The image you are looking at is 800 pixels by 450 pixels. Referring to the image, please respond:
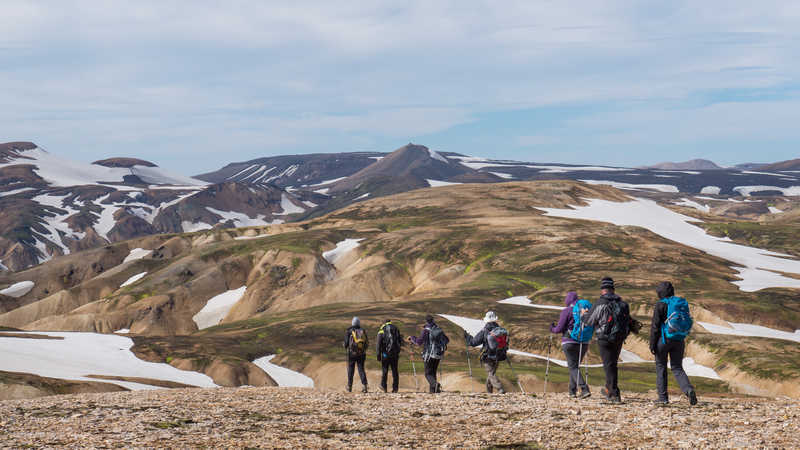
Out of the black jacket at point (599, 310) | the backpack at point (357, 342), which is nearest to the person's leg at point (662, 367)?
the black jacket at point (599, 310)

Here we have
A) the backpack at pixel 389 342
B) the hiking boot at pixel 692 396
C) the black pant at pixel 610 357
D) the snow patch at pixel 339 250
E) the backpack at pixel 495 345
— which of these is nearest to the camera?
the hiking boot at pixel 692 396

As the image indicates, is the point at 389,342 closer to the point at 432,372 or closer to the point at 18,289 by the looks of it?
the point at 432,372

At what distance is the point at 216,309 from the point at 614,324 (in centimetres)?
12024

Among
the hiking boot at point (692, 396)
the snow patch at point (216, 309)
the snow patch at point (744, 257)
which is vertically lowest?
the snow patch at point (216, 309)

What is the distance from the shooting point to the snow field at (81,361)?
52.1 metres

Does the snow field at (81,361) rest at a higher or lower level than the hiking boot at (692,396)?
lower

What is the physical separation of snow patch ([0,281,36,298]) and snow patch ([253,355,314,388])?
129203 millimetres

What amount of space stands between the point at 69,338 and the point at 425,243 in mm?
85649

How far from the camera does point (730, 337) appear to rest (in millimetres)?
70750

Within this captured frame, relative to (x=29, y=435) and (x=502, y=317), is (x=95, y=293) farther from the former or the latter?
(x=29, y=435)

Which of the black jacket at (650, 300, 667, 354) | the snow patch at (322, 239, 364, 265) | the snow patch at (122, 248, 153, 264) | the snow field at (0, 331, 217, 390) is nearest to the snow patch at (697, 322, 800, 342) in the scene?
the snow field at (0, 331, 217, 390)

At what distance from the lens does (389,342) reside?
29016mm

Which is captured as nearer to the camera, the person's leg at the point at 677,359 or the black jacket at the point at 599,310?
the person's leg at the point at 677,359

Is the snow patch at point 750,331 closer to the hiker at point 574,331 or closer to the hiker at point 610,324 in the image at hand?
the hiker at point 574,331
